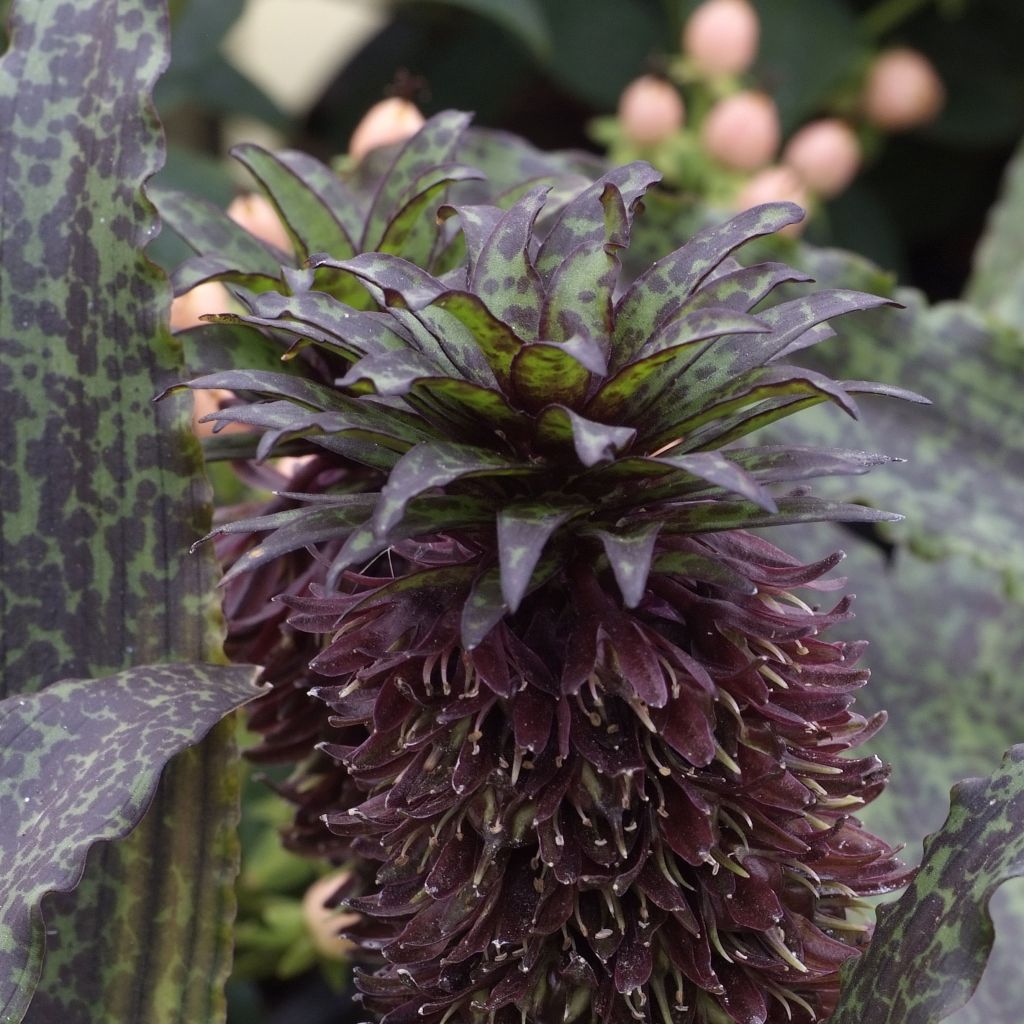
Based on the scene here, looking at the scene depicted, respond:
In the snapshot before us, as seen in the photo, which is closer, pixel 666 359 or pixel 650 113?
pixel 666 359

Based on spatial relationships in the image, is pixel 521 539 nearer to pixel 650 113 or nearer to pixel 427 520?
pixel 427 520

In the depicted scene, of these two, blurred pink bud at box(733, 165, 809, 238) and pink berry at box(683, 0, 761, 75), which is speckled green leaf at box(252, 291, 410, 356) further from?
pink berry at box(683, 0, 761, 75)

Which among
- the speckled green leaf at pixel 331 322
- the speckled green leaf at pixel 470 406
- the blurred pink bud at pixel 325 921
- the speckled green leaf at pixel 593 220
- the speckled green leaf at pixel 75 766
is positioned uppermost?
the speckled green leaf at pixel 593 220

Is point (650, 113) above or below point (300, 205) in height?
above

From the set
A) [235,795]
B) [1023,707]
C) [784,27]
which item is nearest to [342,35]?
[784,27]

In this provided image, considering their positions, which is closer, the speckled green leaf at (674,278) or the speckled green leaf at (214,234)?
the speckled green leaf at (674,278)

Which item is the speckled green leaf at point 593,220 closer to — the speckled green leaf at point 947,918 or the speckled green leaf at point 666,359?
the speckled green leaf at point 666,359

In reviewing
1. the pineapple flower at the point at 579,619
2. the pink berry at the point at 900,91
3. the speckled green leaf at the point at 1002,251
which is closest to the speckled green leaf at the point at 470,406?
the pineapple flower at the point at 579,619

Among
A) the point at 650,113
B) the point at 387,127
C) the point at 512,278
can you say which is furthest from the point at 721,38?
the point at 512,278
